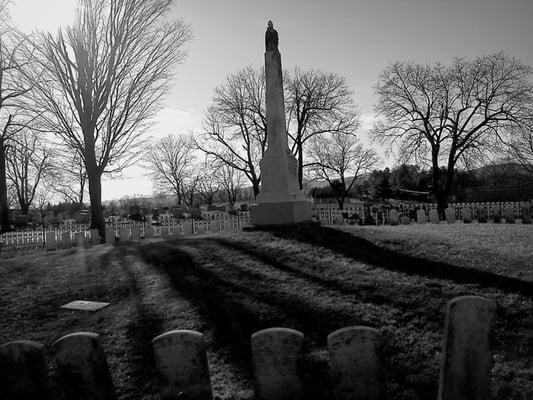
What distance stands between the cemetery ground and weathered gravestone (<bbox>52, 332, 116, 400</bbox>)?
0.68 meters

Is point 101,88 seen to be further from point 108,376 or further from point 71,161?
point 108,376

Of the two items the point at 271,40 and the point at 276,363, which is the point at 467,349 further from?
the point at 271,40

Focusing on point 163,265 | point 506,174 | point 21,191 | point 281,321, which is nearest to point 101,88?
point 163,265

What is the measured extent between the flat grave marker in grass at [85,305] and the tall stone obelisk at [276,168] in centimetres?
511

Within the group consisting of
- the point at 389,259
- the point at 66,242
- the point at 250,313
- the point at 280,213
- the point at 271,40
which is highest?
the point at 271,40

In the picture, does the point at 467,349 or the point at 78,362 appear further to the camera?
the point at 78,362

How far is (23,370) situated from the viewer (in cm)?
309

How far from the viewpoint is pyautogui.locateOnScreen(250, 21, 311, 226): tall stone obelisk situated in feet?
33.0

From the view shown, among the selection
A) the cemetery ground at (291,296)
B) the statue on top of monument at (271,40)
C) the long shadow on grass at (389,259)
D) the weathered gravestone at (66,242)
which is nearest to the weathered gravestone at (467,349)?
the cemetery ground at (291,296)

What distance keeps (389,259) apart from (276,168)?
4.56m

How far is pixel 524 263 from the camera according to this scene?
19.4 ft

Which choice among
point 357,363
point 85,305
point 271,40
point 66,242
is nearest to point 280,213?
point 271,40

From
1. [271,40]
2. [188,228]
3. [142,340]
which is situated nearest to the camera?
[142,340]

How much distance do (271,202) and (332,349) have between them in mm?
7351
